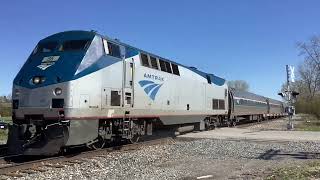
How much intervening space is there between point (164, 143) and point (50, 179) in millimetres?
9275

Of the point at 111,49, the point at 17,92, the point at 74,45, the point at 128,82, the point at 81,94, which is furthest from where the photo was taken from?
the point at 128,82

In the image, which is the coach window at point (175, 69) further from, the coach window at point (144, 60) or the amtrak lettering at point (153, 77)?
the coach window at point (144, 60)

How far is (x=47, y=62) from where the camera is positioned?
14.2 meters

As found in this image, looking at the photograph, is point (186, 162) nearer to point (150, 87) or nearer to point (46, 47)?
point (150, 87)

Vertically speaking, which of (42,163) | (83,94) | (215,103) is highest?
(215,103)

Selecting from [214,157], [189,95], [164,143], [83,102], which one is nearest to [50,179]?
[83,102]

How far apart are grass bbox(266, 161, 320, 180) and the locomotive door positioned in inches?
259

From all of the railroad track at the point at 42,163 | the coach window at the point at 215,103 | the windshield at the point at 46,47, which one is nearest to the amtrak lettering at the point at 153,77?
the railroad track at the point at 42,163

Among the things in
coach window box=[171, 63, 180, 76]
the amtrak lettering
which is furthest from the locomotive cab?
coach window box=[171, 63, 180, 76]

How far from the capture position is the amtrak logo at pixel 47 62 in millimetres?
14041

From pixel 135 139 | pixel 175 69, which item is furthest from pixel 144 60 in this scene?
pixel 175 69

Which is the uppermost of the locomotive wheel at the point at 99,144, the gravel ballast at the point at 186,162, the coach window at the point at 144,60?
the coach window at the point at 144,60

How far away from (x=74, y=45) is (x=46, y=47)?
1113 mm

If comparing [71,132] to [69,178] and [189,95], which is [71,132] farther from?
[189,95]
